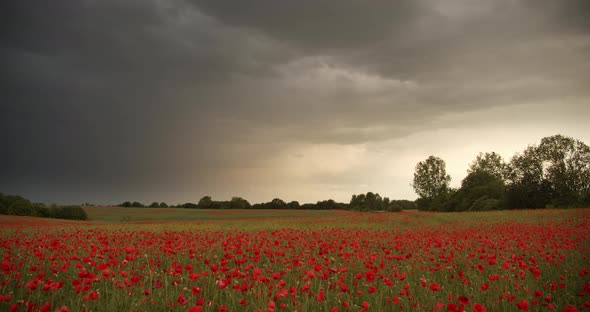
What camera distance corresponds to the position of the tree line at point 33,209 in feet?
154

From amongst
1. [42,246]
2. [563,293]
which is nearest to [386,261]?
[563,293]

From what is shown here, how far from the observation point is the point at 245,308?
16.8ft

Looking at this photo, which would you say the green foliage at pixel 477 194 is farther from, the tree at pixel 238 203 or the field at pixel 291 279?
the field at pixel 291 279

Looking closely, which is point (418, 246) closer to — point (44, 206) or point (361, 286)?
point (361, 286)

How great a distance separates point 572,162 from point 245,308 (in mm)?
64853

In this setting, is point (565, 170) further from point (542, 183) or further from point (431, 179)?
point (431, 179)

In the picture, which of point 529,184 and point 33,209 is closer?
point 33,209

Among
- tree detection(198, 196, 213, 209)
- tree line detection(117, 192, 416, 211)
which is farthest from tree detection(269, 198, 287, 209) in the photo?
tree detection(198, 196, 213, 209)

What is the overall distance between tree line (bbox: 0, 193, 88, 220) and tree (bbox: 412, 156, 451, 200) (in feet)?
219

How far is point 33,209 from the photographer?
1881 inches

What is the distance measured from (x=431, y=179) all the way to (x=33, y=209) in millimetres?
74419

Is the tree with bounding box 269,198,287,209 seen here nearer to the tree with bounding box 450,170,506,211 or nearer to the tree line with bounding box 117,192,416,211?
the tree line with bounding box 117,192,416,211

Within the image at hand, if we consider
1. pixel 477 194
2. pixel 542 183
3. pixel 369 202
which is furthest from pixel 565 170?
pixel 369 202

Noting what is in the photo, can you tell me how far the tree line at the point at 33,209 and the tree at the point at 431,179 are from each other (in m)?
66.9
